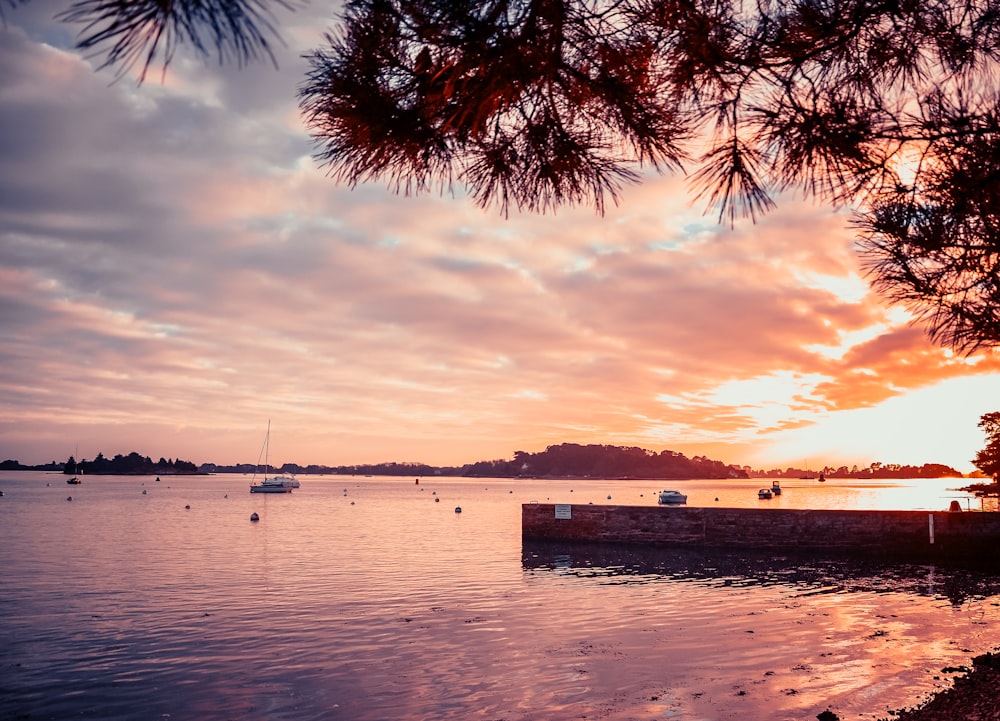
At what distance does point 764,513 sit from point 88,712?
27.3 meters

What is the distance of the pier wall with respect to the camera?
1122 inches

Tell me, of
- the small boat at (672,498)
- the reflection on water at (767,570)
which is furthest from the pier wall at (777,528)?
the small boat at (672,498)

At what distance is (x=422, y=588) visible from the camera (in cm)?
2388

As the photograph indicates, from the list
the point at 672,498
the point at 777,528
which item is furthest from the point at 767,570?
the point at 672,498

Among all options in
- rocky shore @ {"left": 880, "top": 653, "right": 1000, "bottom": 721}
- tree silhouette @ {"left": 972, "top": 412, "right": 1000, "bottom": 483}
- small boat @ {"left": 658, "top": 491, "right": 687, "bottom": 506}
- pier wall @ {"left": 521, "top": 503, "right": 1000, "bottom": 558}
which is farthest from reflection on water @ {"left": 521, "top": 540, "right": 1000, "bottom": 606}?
small boat @ {"left": 658, "top": 491, "right": 687, "bottom": 506}

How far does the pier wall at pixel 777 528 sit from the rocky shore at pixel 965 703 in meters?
19.8

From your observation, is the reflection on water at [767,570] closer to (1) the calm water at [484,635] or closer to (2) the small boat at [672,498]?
(1) the calm water at [484,635]

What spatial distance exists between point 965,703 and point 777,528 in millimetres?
22676

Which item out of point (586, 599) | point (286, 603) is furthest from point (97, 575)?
point (586, 599)

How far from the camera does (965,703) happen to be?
30.1 ft

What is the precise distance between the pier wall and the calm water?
1388mm

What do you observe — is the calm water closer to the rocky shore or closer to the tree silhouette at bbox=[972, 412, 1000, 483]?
the rocky shore

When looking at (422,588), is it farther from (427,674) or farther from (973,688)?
(973,688)

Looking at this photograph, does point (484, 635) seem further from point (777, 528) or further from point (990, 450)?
point (990, 450)
